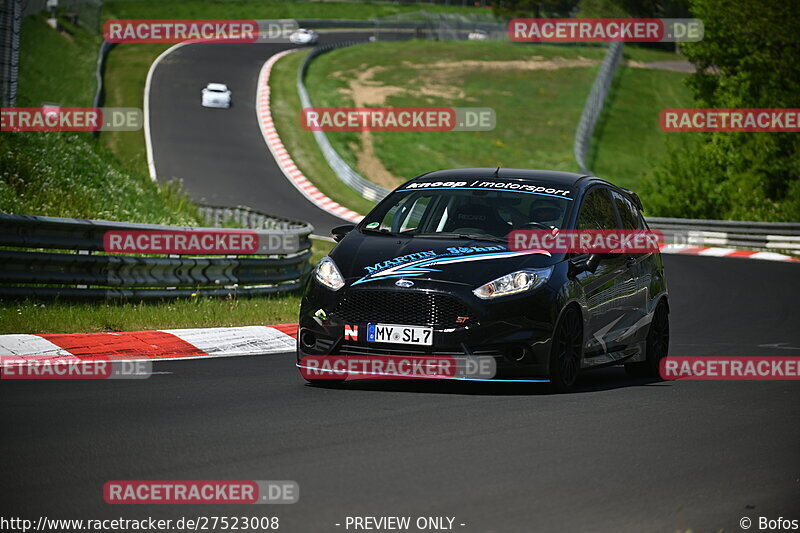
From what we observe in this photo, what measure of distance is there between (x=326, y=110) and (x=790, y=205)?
21713mm

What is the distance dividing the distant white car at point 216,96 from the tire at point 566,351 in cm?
4550

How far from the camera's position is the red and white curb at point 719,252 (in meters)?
30.3

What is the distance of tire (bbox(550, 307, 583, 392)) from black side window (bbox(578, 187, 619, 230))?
0.91 m

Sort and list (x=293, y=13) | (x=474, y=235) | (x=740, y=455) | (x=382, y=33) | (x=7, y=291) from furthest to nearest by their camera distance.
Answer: (x=293, y=13) → (x=382, y=33) → (x=7, y=291) → (x=474, y=235) → (x=740, y=455)

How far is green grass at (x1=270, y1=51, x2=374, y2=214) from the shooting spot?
139ft

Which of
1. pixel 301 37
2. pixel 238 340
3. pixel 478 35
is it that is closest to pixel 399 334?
pixel 238 340

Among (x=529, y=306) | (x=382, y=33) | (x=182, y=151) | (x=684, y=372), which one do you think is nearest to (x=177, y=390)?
(x=529, y=306)

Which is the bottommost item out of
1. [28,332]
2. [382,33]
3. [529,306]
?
[28,332]

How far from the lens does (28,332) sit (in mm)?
11234

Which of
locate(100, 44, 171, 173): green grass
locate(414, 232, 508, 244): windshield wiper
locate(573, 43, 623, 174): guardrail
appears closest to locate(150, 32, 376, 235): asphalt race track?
locate(100, 44, 171, 173): green grass

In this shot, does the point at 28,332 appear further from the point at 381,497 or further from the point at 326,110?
the point at 326,110

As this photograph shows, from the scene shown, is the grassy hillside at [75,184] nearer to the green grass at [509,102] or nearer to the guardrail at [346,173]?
the guardrail at [346,173]

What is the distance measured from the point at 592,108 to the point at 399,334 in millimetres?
50121

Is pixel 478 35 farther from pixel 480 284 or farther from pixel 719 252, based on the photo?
pixel 480 284
